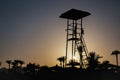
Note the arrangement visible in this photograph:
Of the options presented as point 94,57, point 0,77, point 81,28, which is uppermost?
point 81,28

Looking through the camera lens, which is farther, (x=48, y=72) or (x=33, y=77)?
(x=33, y=77)

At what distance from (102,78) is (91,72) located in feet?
7.05

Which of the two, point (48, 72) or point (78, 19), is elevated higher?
point (78, 19)

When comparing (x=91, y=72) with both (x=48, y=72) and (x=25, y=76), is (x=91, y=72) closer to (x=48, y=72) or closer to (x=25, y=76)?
(x=48, y=72)

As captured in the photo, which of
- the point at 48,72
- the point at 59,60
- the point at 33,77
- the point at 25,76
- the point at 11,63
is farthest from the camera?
the point at 11,63

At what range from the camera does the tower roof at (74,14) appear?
46344mm

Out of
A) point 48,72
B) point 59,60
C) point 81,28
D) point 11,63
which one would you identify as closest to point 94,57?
point 81,28

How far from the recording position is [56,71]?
44.4 m

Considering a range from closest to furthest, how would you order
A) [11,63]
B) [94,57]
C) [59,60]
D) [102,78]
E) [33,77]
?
1. [102,78]
2. [33,77]
3. [94,57]
4. [59,60]
5. [11,63]

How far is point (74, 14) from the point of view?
47469 millimetres

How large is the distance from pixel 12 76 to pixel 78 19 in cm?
2317

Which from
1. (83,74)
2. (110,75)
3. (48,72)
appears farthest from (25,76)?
(110,75)

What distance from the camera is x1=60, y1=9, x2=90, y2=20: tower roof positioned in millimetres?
46344

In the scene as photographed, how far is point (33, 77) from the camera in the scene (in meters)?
48.7
